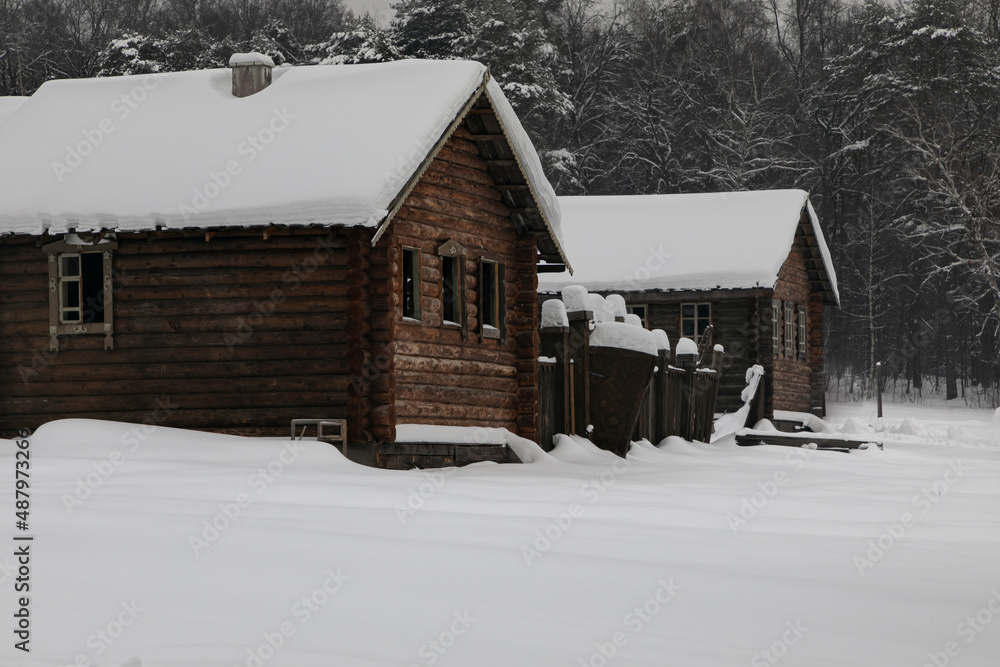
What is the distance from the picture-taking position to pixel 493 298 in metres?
17.9

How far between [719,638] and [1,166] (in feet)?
46.0

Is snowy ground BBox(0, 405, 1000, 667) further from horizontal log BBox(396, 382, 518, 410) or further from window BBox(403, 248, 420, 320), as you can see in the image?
window BBox(403, 248, 420, 320)

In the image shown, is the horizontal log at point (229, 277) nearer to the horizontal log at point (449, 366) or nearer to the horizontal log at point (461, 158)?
the horizontal log at point (449, 366)

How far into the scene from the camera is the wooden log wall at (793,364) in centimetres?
2984

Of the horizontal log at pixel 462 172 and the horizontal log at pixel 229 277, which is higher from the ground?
the horizontal log at pixel 462 172

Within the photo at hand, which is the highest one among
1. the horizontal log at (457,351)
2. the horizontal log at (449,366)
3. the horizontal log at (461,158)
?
the horizontal log at (461,158)

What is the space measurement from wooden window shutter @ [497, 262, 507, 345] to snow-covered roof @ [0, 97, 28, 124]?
26.0 feet

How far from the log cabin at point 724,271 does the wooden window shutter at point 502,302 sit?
31.0 feet

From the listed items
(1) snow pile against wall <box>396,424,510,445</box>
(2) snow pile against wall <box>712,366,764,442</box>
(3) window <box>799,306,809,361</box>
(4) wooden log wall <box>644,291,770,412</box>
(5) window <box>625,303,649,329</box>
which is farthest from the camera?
(3) window <box>799,306,809,361</box>

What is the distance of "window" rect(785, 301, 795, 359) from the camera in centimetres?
3034

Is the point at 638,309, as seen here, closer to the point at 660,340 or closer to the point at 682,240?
the point at 682,240

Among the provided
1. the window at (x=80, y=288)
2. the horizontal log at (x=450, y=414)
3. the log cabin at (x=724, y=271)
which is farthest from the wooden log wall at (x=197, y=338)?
the log cabin at (x=724, y=271)

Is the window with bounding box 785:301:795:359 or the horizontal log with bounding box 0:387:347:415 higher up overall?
the window with bounding box 785:301:795:359

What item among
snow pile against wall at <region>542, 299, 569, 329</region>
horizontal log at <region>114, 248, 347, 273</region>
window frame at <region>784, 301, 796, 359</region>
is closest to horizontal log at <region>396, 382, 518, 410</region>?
snow pile against wall at <region>542, 299, 569, 329</region>
